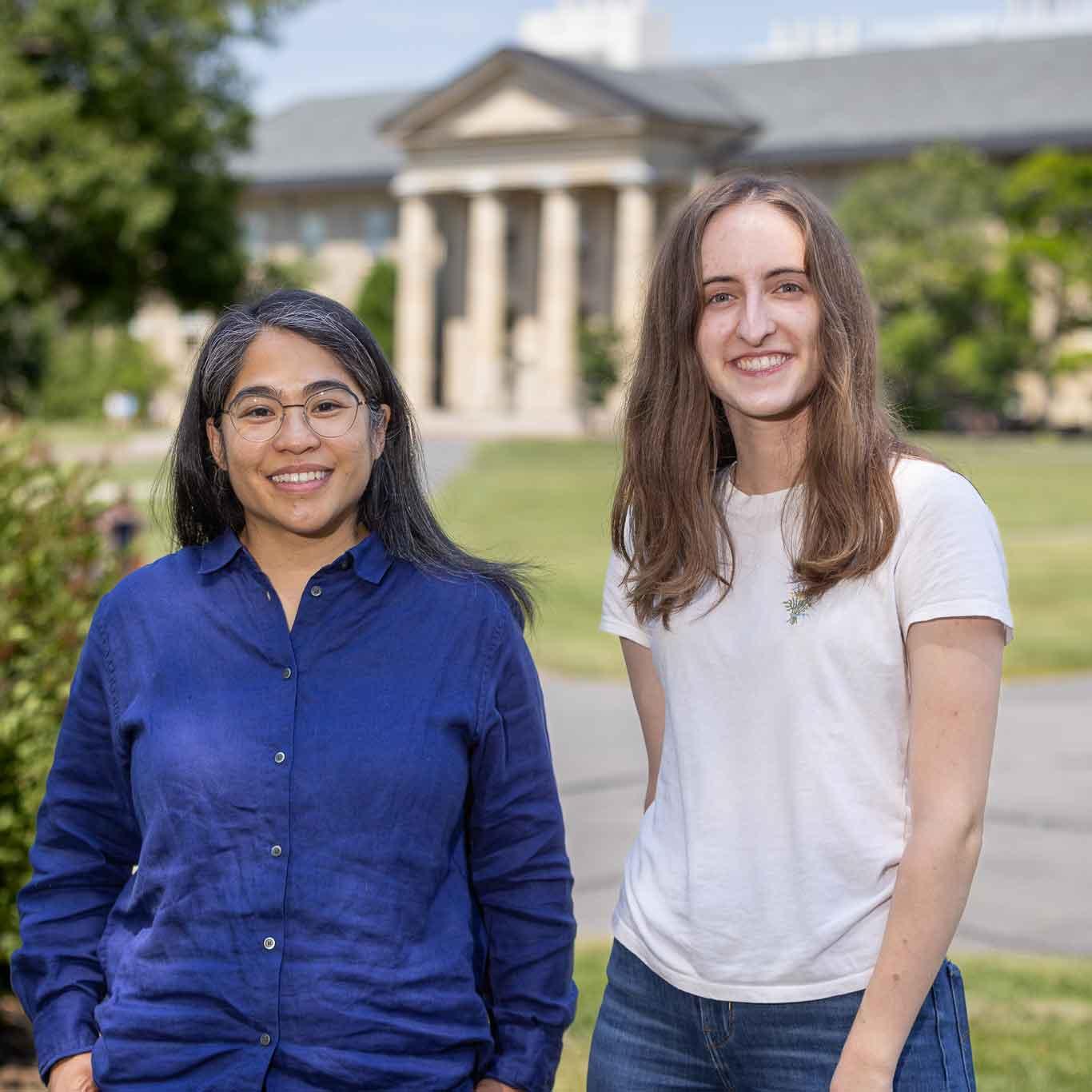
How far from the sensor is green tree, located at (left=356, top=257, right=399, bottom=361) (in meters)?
84.8

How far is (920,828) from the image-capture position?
2.44 m

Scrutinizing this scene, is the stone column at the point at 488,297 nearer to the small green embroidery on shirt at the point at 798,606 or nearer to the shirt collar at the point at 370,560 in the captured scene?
the shirt collar at the point at 370,560

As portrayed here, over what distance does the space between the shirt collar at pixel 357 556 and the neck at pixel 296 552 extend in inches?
1.6

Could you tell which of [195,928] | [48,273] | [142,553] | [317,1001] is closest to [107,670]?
[195,928]

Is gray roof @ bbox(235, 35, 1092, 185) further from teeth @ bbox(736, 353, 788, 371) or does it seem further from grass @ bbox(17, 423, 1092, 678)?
teeth @ bbox(736, 353, 788, 371)

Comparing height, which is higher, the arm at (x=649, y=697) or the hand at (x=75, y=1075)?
the arm at (x=649, y=697)

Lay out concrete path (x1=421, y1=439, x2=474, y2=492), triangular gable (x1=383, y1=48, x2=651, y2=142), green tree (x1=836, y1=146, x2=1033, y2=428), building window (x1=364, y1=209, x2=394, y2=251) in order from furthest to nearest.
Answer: building window (x1=364, y1=209, x2=394, y2=251) < triangular gable (x1=383, y1=48, x2=651, y2=142) < green tree (x1=836, y1=146, x2=1033, y2=428) < concrete path (x1=421, y1=439, x2=474, y2=492)

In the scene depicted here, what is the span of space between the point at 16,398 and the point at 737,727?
32.4 meters

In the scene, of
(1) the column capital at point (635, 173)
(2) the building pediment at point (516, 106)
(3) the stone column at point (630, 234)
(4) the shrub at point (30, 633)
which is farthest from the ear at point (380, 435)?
→ (1) the column capital at point (635, 173)

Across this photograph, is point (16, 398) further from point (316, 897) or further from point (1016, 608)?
point (316, 897)

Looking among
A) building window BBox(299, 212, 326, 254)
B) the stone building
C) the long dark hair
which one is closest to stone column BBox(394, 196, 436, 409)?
the stone building

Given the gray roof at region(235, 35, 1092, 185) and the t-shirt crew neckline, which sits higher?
the gray roof at region(235, 35, 1092, 185)

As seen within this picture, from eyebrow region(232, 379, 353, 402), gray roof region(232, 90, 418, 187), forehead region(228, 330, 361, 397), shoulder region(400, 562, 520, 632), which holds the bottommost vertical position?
shoulder region(400, 562, 520, 632)

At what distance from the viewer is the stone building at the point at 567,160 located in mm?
72375
